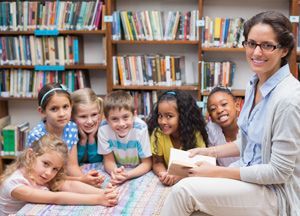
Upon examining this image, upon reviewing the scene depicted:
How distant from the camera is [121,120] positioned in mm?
2266

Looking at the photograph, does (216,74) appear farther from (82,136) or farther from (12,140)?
(12,140)

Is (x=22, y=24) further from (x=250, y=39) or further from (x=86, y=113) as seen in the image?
(x=250, y=39)

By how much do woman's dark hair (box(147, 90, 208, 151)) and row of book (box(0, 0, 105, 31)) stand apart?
1296mm

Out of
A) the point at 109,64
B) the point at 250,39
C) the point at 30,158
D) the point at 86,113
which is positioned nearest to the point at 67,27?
the point at 109,64

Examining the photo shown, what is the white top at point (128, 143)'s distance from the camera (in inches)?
90.4

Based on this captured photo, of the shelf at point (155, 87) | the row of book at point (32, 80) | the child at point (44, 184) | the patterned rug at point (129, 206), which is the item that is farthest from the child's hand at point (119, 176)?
the row of book at point (32, 80)

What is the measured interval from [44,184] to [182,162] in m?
0.78

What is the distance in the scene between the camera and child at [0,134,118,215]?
1.90m

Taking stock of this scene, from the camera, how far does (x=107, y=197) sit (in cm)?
190

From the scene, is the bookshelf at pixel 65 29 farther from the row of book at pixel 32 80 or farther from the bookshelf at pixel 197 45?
the bookshelf at pixel 197 45

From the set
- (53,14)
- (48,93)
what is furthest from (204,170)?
(53,14)

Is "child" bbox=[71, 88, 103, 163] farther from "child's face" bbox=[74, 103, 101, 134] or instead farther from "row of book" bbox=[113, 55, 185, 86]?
"row of book" bbox=[113, 55, 185, 86]

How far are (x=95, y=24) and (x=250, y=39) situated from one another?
206 cm

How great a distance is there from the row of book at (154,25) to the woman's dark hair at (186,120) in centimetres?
101
